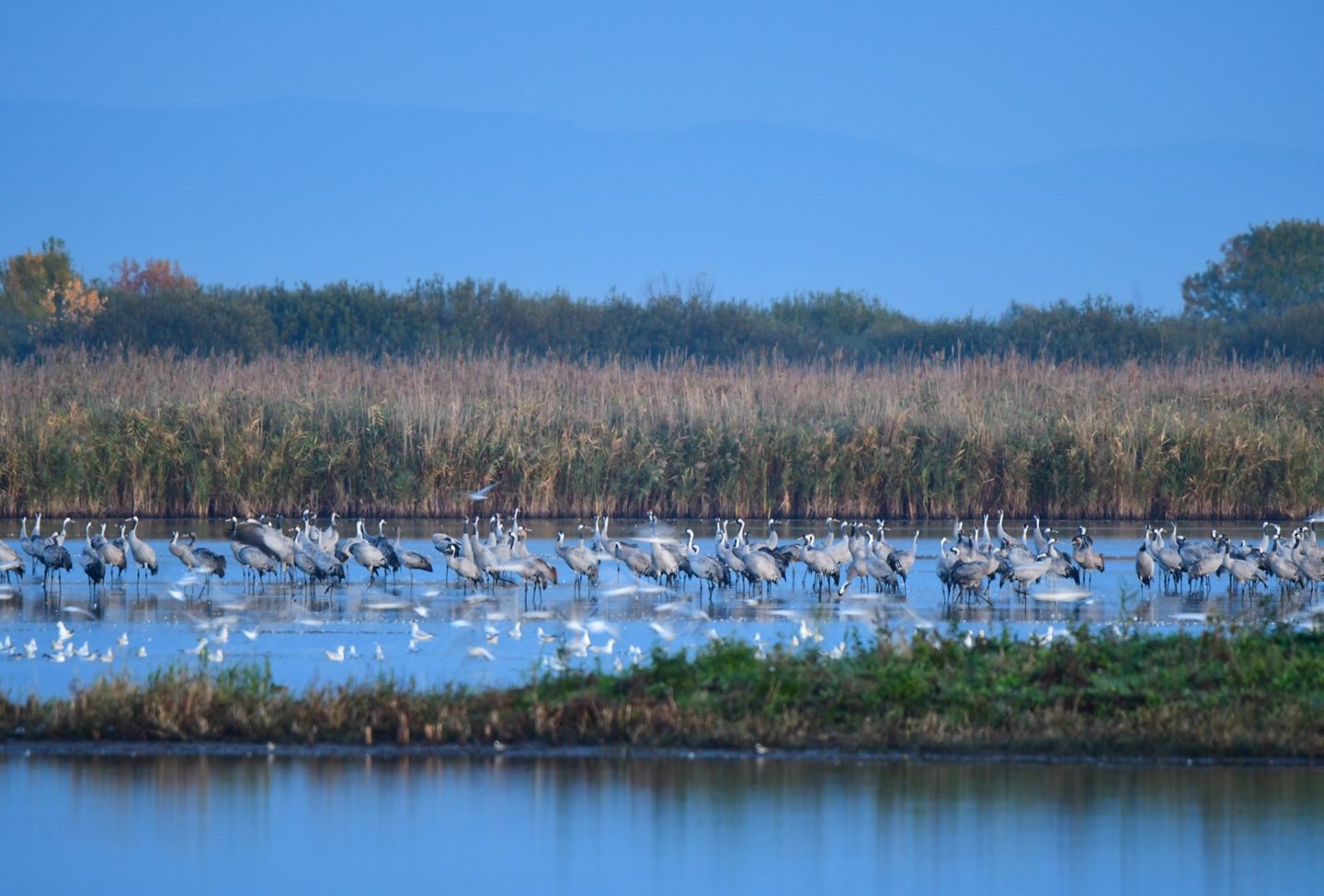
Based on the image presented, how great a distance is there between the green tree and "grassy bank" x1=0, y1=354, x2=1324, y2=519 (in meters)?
47.3

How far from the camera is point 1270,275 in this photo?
73.3m

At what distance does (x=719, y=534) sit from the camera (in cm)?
1981

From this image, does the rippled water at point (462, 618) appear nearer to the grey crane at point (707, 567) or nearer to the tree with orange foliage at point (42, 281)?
the grey crane at point (707, 567)

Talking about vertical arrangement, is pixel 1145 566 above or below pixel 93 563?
above

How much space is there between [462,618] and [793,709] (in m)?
6.09

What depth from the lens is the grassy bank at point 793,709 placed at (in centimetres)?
1005

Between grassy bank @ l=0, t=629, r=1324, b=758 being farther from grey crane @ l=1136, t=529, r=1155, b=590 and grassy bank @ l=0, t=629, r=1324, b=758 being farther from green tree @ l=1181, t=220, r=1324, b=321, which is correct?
green tree @ l=1181, t=220, r=1324, b=321

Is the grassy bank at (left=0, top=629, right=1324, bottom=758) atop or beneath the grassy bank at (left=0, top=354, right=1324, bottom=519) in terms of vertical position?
beneath

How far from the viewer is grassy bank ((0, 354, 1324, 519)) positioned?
85.1 ft

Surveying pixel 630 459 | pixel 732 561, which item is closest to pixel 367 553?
pixel 732 561

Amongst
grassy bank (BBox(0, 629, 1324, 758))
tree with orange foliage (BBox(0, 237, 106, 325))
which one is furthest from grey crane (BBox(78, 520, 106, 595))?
tree with orange foliage (BBox(0, 237, 106, 325))

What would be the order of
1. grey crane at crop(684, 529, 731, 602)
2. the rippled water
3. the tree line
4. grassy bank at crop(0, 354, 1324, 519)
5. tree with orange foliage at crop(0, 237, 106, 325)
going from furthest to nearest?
tree with orange foliage at crop(0, 237, 106, 325) < the tree line < grassy bank at crop(0, 354, 1324, 519) < grey crane at crop(684, 529, 731, 602) < the rippled water

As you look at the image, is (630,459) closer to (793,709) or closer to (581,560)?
(581,560)

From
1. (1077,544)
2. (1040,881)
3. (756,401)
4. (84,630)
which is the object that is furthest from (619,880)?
(756,401)
